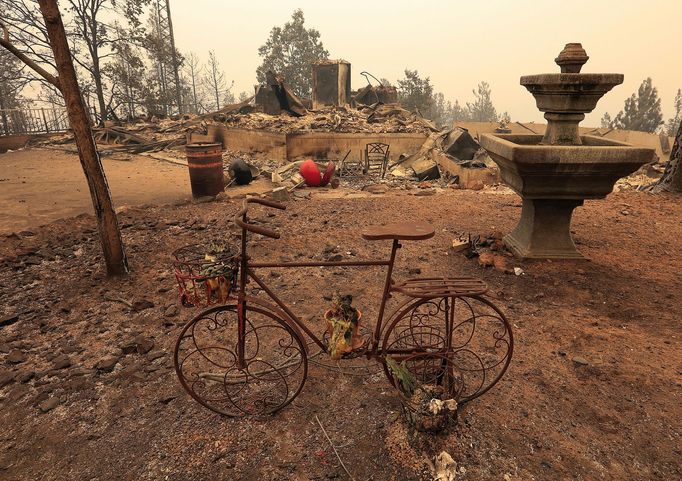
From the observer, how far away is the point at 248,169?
34.1ft

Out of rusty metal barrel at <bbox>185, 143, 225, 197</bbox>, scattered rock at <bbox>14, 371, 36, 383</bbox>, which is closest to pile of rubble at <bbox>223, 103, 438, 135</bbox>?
rusty metal barrel at <bbox>185, 143, 225, 197</bbox>

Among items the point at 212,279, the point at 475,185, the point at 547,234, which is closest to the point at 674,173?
the point at 475,185

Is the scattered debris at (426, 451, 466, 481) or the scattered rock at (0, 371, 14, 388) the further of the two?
the scattered rock at (0, 371, 14, 388)

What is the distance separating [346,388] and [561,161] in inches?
123

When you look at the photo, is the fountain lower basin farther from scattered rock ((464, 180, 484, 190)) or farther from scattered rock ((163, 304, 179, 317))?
scattered rock ((464, 180, 484, 190))

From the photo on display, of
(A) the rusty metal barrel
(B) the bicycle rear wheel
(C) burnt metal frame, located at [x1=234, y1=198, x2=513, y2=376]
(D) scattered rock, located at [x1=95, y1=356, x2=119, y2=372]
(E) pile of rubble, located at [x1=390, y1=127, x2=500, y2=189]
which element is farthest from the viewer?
(E) pile of rubble, located at [x1=390, y1=127, x2=500, y2=189]

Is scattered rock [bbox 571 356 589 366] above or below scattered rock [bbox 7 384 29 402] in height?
above

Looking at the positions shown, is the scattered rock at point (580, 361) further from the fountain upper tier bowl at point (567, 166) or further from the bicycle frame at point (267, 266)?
the fountain upper tier bowl at point (567, 166)

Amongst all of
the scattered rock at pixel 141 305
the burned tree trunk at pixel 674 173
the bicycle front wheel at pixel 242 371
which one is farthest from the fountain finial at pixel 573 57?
the scattered rock at pixel 141 305

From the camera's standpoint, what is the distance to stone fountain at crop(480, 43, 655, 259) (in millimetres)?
4055

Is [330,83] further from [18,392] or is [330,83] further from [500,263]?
[18,392]

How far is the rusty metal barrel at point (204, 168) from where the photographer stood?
26.8 ft

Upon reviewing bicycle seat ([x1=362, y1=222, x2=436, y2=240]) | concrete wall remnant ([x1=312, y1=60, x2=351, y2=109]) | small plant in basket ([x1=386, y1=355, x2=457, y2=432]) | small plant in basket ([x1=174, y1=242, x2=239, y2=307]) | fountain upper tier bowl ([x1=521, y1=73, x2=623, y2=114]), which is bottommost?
small plant in basket ([x1=386, y1=355, x2=457, y2=432])

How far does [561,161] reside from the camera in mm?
4066
